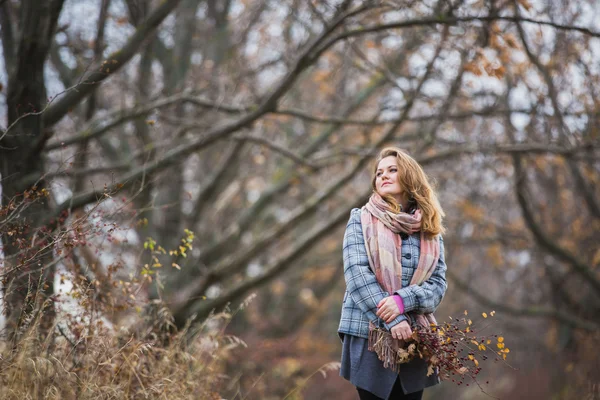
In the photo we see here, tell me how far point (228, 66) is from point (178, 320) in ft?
11.2

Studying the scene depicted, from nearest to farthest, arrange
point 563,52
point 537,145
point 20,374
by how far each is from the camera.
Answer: point 20,374 < point 537,145 < point 563,52

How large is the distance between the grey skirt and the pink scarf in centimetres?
8

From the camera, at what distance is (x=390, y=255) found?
281 centimetres

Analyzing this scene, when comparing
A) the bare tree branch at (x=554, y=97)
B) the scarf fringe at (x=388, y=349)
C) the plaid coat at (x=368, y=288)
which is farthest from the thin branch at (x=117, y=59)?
the bare tree branch at (x=554, y=97)

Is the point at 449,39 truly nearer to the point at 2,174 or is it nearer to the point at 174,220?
the point at 2,174

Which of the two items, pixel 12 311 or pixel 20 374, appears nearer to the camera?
pixel 20 374

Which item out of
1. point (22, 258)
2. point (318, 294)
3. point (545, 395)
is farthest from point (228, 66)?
point (545, 395)

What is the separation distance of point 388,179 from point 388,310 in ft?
2.44

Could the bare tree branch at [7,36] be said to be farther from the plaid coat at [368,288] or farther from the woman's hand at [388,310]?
the woman's hand at [388,310]

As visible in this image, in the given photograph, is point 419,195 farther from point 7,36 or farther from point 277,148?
point 7,36

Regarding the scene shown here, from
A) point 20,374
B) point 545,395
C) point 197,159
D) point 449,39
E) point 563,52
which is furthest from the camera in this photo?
point 545,395

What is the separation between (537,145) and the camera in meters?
6.36

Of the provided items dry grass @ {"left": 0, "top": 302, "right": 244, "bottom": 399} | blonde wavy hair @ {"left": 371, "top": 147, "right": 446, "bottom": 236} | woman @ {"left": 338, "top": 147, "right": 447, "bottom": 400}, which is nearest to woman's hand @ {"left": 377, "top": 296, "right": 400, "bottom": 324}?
woman @ {"left": 338, "top": 147, "right": 447, "bottom": 400}

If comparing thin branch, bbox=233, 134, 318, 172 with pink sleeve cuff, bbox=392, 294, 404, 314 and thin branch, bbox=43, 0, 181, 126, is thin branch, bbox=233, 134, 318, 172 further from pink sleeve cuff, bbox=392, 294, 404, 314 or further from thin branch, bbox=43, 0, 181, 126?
pink sleeve cuff, bbox=392, 294, 404, 314
